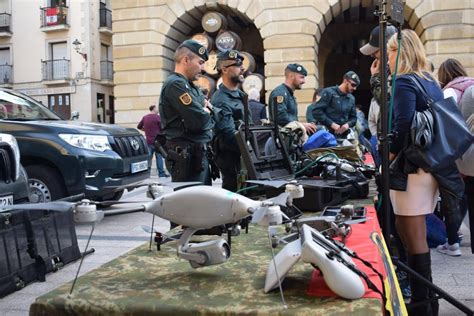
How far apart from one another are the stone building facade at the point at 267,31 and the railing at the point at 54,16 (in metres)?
15.8

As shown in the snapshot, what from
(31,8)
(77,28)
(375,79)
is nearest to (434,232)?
(375,79)

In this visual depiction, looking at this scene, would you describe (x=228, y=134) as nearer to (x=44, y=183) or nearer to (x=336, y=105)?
(x=44, y=183)

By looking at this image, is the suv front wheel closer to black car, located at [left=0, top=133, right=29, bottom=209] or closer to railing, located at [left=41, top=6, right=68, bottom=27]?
black car, located at [left=0, top=133, right=29, bottom=209]

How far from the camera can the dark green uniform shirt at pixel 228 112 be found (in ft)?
14.0

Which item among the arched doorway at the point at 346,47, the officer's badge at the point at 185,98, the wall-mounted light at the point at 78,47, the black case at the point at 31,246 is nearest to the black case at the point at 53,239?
the black case at the point at 31,246

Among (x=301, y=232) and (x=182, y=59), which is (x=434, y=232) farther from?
(x=301, y=232)

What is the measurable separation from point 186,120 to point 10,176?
1.45 metres

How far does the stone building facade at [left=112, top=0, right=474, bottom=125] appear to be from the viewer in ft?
48.2

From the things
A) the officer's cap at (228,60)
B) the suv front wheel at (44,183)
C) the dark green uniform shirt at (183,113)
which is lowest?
the suv front wheel at (44,183)

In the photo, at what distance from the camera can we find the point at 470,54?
47.6 ft

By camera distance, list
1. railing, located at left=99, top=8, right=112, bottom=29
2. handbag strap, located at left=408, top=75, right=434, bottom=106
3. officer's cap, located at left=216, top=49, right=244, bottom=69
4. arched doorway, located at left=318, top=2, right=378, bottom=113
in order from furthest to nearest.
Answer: railing, located at left=99, top=8, right=112, bottom=29 → arched doorway, located at left=318, top=2, right=378, bottom=113 → officer's cap, located at left=216, top=49, right=244, bottom=69 → handbag strap, located at left=408, top=75, right=434, bottom=106

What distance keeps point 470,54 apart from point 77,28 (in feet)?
78.6

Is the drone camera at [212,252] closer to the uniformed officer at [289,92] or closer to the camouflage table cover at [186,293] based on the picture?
the camouflage table cover at [186,293]

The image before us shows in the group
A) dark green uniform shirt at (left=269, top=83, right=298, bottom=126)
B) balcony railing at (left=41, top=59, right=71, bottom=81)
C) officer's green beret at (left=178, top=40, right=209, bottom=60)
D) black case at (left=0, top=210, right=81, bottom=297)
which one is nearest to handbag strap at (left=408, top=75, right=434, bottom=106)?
officer's green beret at (left=178, top=40, right=209, bottom=60)
